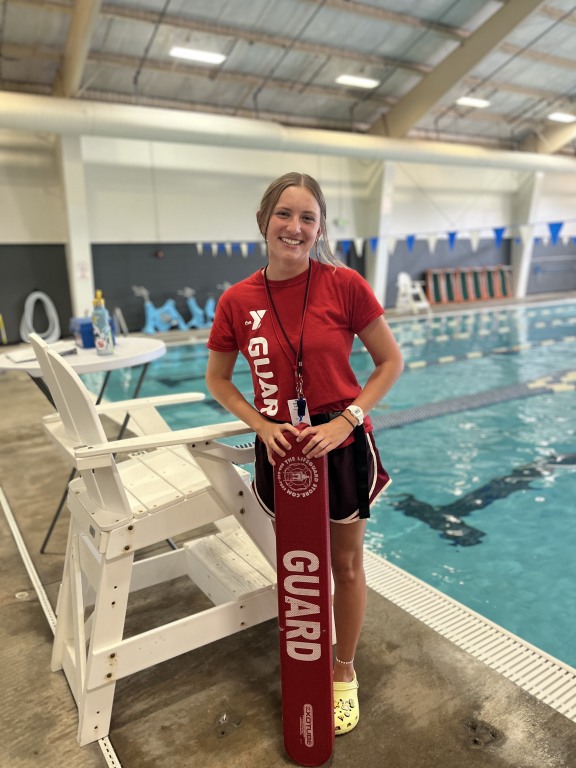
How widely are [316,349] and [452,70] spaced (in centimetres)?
1158

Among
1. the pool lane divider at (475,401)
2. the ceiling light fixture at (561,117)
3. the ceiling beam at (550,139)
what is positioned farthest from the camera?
the ceiling beam at (550,139)

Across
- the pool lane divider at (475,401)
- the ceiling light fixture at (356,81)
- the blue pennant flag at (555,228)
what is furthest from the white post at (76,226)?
the blue pennant flag at (555,228)

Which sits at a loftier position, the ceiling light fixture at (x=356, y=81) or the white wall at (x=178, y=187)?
the ceiling light fixture at (x=356, y=81)

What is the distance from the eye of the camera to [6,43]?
28.7 ft

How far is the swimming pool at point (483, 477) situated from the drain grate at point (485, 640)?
359 mm

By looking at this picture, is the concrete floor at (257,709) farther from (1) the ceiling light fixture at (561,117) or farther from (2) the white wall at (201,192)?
(1) the ceiling light fixture at (561,117)

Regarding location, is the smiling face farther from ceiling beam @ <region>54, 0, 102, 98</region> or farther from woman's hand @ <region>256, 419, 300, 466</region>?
ceiling beam @ <region>54, 0, 102, 98</region>

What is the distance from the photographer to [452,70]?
10.8 meters

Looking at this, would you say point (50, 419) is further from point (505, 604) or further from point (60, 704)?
point (505, 604)

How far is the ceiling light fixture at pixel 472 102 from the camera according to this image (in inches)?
511

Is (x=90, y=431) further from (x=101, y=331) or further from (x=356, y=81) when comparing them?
(x=356, y=81)

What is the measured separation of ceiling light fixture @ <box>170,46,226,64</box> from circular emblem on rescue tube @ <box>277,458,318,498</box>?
10.2m

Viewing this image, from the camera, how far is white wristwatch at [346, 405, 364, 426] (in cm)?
131

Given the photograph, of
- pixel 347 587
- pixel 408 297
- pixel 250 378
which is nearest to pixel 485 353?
pixel 250 378
